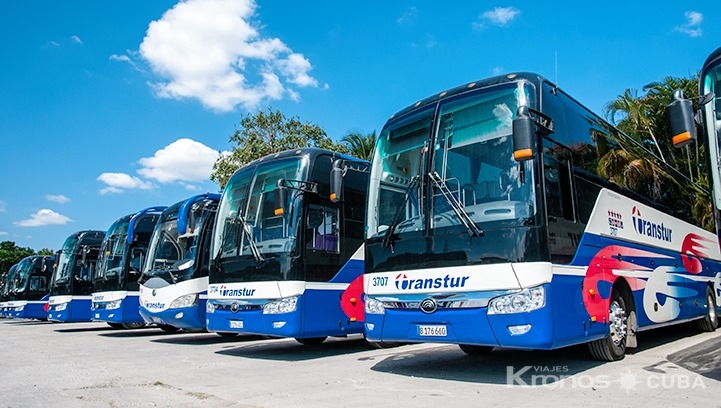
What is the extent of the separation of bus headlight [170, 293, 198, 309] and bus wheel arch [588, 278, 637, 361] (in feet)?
25.6

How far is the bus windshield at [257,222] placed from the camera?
9.35m

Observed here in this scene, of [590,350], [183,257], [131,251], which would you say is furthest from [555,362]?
[131,251]

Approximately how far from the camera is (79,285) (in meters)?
18.3

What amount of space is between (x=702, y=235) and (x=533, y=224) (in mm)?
8424

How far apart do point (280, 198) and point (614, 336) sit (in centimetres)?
521

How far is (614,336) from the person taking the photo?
25.6ft

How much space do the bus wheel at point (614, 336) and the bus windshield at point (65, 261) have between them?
16518 mm

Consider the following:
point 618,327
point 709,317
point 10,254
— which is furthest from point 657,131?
point 10,254

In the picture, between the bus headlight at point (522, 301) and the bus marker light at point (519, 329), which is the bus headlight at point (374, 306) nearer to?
the bus headlight at point (522, 301)

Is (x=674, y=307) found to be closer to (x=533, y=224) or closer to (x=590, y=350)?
(x=590, y=350)

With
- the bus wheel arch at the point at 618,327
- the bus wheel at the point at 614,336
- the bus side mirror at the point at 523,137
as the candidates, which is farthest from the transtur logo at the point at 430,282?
the bus wheel at the point at 614,336

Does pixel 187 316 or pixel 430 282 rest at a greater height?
pixel 430 282

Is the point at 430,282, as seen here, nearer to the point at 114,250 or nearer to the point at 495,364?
the point at 495,364

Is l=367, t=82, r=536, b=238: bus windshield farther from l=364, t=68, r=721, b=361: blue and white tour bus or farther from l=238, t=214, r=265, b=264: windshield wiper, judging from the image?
l=238, t=214, r=265, b=264: windshield wiper
